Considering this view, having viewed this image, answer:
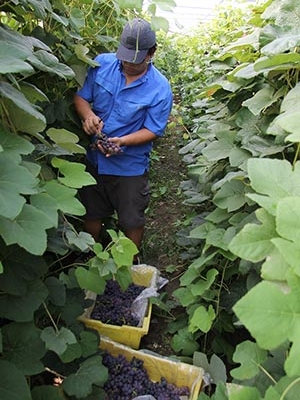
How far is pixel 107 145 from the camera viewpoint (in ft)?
7.16

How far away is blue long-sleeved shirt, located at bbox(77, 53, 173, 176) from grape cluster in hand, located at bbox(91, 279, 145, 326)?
719mm

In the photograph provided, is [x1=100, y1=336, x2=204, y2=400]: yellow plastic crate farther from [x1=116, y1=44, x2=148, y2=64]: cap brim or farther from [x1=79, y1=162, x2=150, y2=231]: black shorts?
[x1=116, y1=44, x2=148, y2=64]: cap brim

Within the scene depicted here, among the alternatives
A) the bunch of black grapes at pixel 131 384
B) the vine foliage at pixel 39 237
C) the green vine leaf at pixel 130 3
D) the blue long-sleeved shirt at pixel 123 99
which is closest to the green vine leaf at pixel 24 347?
the vine foliage at pixel 39 237

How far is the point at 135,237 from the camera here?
2.56m

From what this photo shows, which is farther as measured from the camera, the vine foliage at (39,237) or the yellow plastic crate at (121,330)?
the yellow plastic crate at (121,330)

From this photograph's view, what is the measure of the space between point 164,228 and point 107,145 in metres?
1.21

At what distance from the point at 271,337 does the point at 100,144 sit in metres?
1.78

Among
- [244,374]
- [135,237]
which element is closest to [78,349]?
[244,374]

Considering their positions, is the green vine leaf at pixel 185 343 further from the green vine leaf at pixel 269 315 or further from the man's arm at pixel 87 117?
the green vine leaf at pixel 269 315

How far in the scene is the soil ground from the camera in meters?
2.19

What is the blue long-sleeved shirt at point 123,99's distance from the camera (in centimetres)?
220

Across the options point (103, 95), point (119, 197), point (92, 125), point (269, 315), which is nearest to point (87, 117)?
point (92, 125)

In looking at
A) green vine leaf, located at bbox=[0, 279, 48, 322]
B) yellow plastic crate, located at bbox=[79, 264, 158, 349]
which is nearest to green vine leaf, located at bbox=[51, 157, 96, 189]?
green vine leaf, located at bbox=[0, 279, 48, 322]

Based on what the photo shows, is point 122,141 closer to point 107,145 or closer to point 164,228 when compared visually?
point 107,145
